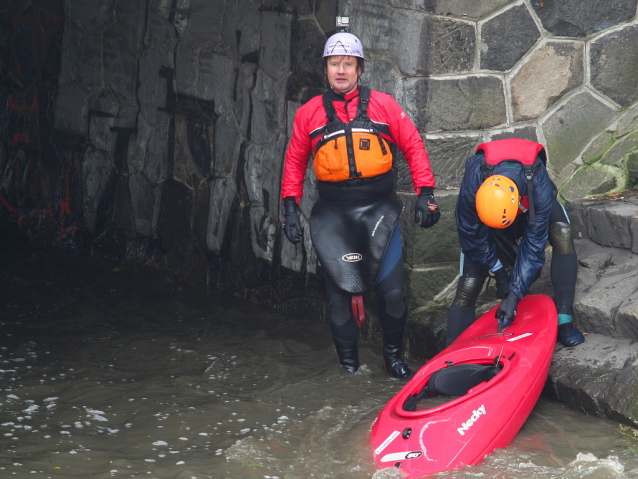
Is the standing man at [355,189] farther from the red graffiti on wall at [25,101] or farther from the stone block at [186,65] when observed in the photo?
the red graffiti on wall at [25,101]

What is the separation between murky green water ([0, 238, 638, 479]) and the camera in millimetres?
2795

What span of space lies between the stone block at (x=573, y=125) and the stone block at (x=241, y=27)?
2.09 m

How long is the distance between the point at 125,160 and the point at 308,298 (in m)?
2.42

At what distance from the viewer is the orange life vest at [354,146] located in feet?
11.9

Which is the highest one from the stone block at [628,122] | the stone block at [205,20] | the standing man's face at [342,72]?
the stone block at [205,20]

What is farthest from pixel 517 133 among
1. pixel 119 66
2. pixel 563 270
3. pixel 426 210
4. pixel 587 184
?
pixel 119 66

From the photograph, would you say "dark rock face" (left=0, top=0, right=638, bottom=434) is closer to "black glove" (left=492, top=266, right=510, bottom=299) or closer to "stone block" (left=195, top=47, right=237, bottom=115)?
"stone block" (left=195, top=47, right=237, bottom=115)

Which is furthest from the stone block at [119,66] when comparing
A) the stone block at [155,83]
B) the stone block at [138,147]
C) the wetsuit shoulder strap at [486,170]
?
the wetsuit shoulder strap at [486,170]

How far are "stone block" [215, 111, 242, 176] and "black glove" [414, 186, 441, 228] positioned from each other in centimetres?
197

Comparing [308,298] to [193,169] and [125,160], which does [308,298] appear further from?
[125,160]

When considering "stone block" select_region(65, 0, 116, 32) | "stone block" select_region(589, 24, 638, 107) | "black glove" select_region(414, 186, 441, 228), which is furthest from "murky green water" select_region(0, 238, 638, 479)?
"stone block" select_region(65, 0, 116, 32)

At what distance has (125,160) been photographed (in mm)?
6324

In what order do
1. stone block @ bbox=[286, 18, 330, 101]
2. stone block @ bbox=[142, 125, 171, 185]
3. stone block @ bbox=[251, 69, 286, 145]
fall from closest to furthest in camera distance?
1. stone block @ bbox=[286, 18, 330, 101]
2. stone block @ bbox=[251, 69, 286, 145]
3. stone block @ bbox=[142, 125, 171, 185]

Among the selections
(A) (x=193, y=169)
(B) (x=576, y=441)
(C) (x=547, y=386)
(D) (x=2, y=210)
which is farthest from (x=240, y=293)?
(D) (x=2, y=210)
